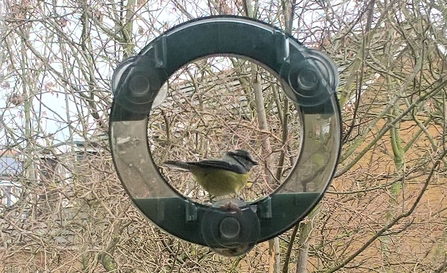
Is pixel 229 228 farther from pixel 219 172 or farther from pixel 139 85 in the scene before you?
pixel 139 85

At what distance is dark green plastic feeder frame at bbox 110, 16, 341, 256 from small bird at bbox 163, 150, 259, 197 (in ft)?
→ 0.21

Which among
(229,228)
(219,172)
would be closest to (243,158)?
(219,172)

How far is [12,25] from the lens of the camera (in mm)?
2729

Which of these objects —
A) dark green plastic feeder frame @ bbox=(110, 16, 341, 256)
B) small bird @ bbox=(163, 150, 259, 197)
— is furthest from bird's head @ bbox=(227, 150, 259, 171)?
dark green plastic feeder frame @ bbox=(110, 16, 341, 256)

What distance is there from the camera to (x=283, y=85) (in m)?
0.92

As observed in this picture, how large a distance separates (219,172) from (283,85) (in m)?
→ 0.18

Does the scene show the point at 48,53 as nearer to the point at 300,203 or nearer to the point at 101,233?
the point at 101,233

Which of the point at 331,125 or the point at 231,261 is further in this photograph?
the point at 231,261

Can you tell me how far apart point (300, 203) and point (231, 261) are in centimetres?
183

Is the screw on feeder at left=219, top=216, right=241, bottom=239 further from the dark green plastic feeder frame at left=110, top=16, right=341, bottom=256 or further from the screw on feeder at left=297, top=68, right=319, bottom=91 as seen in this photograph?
the screw on feeder at left=297, top=68, right=319, bottom=91

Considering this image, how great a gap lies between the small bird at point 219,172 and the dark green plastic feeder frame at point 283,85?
0.06m

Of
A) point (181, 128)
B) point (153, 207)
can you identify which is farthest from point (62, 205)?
point (153, 207)

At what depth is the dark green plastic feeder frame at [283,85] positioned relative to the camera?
879 millimetres

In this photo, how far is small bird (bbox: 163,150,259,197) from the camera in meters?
0.95
